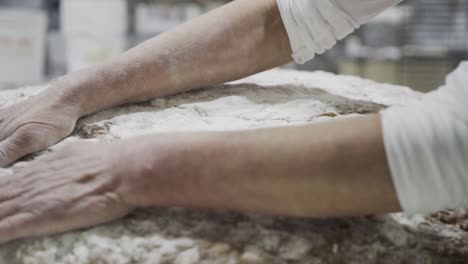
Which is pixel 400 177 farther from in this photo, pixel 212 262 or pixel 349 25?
pixel 349 25

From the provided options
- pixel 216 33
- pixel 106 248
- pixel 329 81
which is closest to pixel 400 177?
pixel 106 248

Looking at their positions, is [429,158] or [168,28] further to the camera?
[168,28]

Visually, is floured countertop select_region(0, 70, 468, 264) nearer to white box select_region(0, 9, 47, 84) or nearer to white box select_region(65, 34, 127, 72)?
white box select_region(0, 9, 47, 84)

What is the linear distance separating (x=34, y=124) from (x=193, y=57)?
1.19ft

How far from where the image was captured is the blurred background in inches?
104

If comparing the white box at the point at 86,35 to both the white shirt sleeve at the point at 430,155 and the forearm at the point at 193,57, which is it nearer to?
the forearm at the point at 193,57

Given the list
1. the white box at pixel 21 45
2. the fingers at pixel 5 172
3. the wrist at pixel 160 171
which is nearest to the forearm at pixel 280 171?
the wrist at pixel 160 171

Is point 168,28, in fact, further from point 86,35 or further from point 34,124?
point 34,124

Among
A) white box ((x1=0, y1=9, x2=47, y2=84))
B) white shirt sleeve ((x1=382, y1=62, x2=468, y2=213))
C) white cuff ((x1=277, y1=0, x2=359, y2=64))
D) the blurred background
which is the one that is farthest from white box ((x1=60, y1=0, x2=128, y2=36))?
white shirt sleeve ((x1=382, y1=62, x2=468, y2=213))

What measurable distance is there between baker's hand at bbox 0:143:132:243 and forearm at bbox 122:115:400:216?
5cm

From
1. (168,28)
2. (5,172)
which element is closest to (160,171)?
(5,172)

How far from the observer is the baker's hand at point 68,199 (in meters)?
0.80

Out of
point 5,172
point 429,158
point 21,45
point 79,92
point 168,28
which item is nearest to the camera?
point 429,158

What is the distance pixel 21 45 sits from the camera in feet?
8.23
